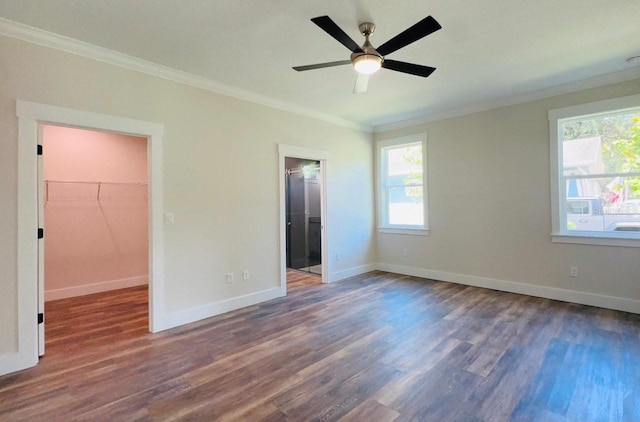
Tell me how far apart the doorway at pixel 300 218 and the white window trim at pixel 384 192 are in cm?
133

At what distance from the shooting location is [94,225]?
4781 millimetres

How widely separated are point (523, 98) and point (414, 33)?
3.07 meters

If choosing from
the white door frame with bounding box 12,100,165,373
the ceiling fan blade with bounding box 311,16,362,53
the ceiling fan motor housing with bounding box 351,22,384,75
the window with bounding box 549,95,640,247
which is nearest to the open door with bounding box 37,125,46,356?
the white door frame with bounding box 12,100,165,373

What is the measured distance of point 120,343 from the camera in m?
2.98

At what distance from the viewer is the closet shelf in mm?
4445

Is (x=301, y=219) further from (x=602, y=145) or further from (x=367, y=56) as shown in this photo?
(x=602, y=145)

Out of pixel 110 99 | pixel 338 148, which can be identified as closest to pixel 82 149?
pixel 110 99

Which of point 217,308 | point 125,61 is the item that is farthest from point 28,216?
point 217,308

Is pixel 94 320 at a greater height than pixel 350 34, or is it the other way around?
pixel 350 34

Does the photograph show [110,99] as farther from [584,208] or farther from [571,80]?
[584,208]

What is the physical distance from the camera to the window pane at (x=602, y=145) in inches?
143

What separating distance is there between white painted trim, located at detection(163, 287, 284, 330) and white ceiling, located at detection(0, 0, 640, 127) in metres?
2.69

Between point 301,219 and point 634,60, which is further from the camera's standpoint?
point 301,219

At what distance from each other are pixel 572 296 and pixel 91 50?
20.0 feet
